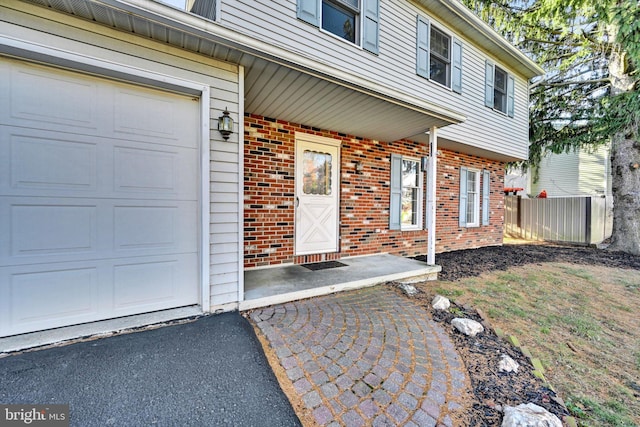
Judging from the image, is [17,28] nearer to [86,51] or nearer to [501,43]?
[86,51]

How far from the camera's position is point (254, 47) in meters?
2.46

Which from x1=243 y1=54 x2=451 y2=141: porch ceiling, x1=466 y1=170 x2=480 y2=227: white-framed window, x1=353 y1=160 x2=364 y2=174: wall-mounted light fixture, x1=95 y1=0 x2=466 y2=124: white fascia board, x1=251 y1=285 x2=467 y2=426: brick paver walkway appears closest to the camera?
x1=251 y1=285 x2=467 y2=426: brick paver walkway

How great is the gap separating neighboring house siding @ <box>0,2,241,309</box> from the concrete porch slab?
40 centimetres

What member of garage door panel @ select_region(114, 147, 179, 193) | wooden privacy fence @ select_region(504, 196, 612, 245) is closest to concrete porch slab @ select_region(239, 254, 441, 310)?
garage door panel @ select_region(114, 147, 179, 193)

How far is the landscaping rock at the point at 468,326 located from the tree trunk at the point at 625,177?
8.76 metres

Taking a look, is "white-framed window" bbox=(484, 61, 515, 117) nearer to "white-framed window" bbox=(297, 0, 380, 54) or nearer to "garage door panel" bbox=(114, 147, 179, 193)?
"white-framed window" bbox=(297, 0, 380, 54)

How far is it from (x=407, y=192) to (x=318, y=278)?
356cm

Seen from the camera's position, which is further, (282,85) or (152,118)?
(282,85)

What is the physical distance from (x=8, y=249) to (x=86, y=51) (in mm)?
1681

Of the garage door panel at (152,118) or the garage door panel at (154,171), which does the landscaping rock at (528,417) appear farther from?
the garage door panel at (152,118)

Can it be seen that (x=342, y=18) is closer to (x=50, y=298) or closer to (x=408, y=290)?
(x=408, y=290)

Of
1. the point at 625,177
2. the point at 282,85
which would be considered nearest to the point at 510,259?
the point at 625,177

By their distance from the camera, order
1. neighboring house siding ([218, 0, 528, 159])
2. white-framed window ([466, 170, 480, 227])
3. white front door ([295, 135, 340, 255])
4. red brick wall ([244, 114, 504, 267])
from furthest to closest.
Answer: white-framed window ([466, 170, 480, 227]) < white front door ([295, 135, 340, 255]) < red brick wall ([244, 114, 504, 267]) < neighboring house siding ([218, 0, 528, 159])

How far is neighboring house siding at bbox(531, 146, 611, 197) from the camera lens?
13.3 metres
